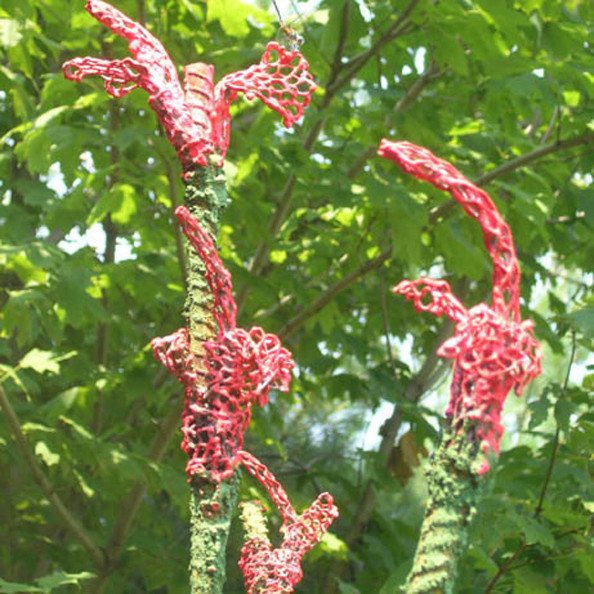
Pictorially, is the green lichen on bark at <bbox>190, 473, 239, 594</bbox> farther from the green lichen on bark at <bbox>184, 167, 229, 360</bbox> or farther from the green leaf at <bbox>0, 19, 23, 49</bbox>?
the green leaf at <bbox>0, 19, 23, 49</bbox>

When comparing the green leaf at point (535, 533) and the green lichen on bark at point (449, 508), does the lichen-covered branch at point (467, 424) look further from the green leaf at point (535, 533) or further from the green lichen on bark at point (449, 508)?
the green leaf at point (535, 533)

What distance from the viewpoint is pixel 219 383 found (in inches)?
32.2

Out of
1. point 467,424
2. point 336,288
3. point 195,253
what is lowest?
point 467,424

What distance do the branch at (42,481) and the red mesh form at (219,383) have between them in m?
2.08

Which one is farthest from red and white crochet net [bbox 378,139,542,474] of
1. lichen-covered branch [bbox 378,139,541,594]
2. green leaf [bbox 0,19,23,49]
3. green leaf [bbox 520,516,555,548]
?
green leaf [bbox 0,19,23,49]

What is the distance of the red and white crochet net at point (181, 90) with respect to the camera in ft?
2.90

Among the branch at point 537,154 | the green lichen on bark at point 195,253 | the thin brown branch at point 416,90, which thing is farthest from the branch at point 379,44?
the green lichen on bark at point 195,253

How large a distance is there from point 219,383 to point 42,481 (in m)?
2.35

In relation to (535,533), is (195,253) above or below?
above

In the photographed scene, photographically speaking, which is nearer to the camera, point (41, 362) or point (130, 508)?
point (41, 362)

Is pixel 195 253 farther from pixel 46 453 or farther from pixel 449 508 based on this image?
pixel 46 453

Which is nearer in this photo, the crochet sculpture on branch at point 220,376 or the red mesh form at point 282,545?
the crochet sculpture on branch at point 220,376

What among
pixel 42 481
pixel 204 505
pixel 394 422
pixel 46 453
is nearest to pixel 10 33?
pixel 46 453

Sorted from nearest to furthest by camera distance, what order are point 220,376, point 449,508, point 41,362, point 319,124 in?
point 449,508 → point 220,376 → point 41,362 → point 319,124
